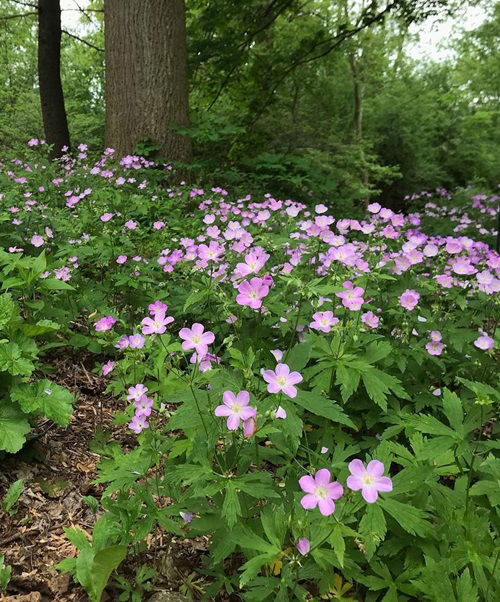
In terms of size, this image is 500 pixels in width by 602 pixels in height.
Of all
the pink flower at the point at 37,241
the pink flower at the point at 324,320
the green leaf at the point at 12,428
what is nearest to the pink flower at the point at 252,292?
the pink flower at the point at 324,320

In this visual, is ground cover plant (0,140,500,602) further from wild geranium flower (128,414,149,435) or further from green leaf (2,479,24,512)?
green leaf (2,479,24,512)

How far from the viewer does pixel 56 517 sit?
1.98 meters

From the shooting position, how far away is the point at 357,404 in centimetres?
238

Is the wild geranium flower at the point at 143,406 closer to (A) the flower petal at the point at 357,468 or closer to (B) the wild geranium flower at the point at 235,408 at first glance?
(B) the wild geranium flower at the point at 235,408

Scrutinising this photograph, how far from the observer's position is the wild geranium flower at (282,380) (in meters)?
1.35

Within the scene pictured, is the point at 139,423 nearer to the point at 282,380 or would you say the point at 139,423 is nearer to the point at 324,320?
the point at 282,380

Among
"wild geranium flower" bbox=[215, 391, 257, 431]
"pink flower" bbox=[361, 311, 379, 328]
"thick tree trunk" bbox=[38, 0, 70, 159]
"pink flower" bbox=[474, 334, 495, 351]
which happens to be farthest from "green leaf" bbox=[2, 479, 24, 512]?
"thick tree trunk" bbox=[38, 0, 70, 159]

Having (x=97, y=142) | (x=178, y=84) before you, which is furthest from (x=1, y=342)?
(x=97, y=142)

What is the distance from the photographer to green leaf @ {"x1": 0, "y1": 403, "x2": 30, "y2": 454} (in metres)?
1.78

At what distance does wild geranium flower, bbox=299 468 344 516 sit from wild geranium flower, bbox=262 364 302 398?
0.81 ft

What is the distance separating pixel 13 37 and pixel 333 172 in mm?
12117

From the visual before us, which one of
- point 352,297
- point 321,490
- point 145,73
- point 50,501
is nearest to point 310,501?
point 321,490

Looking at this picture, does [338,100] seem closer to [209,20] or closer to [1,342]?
[209,20]

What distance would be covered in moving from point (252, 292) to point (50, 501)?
4.45ft
